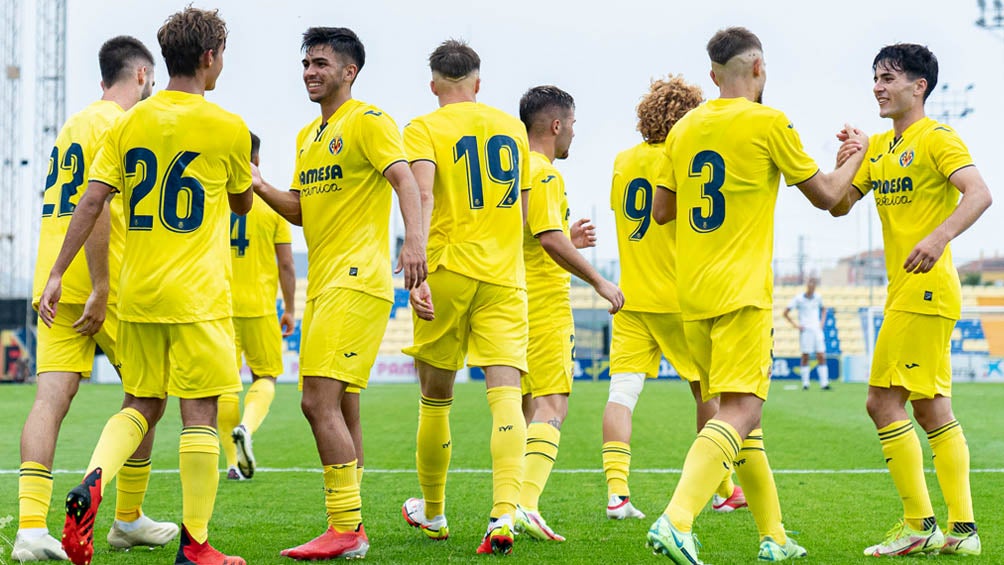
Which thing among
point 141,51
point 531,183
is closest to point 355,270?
point 531,183

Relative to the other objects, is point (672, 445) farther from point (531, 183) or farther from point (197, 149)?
point (197, 149)

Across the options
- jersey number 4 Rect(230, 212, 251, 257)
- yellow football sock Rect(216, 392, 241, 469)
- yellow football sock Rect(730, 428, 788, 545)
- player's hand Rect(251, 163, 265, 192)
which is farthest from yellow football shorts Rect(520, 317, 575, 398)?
jersey number 4 Rect(230, 212, 251, 257)

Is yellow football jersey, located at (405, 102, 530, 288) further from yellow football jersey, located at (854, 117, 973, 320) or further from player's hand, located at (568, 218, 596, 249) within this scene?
yellow football jersey, located at (854, 117, 973, 320)

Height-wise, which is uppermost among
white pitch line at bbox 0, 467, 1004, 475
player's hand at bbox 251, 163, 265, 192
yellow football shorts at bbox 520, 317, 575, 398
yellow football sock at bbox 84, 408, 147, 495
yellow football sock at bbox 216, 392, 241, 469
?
player's hand at bbox 251, 163, 265, 192

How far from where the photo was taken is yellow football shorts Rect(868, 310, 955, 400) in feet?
17.0

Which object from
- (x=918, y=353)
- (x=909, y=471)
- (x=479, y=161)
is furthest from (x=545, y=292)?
(x=909, y=471)

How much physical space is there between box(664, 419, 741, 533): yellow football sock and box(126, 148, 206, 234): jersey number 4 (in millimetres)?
2319

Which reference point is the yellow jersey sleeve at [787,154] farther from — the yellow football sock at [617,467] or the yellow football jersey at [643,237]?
the yellow football sock at [617,467]

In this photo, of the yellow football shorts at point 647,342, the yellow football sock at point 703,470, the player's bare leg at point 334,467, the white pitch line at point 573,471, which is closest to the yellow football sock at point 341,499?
the player's bare leg at point 334,467

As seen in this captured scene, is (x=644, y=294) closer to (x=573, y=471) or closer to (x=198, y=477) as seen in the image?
(x=573, y=471)

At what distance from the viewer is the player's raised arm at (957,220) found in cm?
473

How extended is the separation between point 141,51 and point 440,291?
199 centimetres

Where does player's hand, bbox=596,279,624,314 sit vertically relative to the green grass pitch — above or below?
above

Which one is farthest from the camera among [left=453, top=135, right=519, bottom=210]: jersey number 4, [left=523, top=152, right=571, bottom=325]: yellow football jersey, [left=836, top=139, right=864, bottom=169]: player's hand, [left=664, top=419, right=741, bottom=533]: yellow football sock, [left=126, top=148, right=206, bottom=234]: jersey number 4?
[left=523, top=152, right=571, bottom=325]: yellow football jersey
